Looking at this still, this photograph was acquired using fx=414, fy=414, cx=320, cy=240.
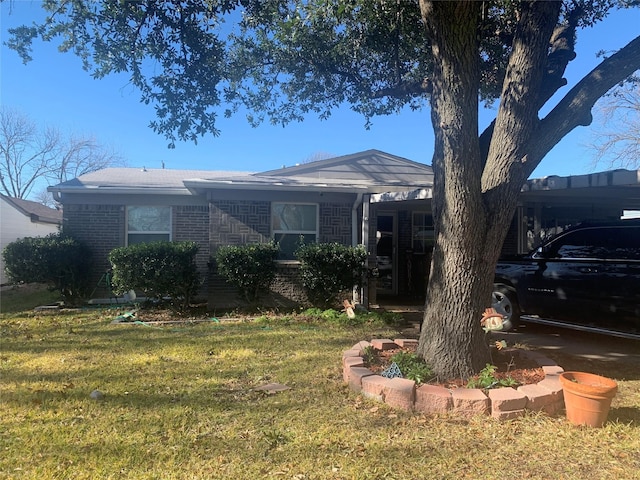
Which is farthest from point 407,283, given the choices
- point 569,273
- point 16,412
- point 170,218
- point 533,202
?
point 16,412

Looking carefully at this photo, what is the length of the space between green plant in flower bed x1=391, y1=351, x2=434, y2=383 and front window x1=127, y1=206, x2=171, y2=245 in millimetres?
7723

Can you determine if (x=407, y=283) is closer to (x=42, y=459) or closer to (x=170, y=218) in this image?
(x=170, y=218)

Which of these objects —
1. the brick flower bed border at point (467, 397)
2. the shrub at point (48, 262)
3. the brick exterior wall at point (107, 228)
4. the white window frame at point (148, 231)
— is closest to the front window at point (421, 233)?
the brick exterior wall at point (107, 228)

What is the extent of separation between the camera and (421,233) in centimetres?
1141

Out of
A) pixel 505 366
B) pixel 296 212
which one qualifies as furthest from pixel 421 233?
pixel 505 366

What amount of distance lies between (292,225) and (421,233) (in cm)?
392

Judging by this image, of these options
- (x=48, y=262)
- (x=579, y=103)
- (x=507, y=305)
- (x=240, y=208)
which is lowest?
(x=507, y=305)

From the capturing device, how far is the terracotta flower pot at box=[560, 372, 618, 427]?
3.34 meters

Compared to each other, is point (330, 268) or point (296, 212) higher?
point (296, 212)

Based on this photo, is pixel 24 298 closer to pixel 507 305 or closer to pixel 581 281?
pixel 507 305

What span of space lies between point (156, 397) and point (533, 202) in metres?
9.08

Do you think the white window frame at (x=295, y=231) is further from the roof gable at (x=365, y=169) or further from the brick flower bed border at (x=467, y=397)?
the brick flower bed border at (x=467, y=397)

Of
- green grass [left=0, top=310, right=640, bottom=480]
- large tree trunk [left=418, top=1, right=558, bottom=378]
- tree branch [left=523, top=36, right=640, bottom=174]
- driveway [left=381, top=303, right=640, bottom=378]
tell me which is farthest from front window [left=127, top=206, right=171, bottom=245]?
tree branch [left=523, top=36, right=640, bottom=174]

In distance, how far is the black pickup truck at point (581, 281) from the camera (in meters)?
5.43
